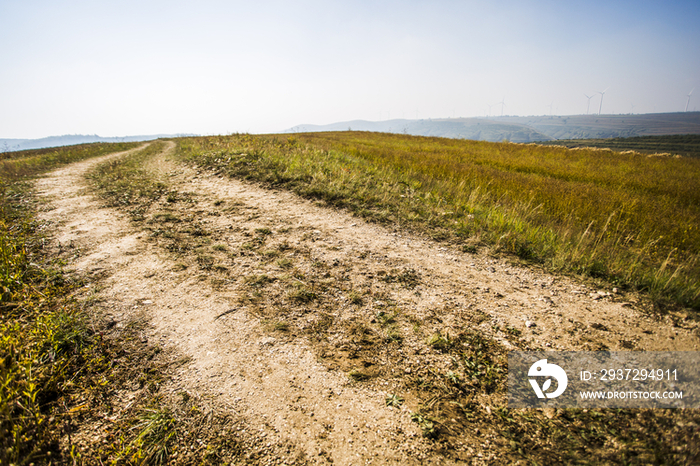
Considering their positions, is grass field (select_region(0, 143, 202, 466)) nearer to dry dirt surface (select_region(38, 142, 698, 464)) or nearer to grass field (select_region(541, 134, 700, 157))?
dry dirt surface (select_region(38, 142, 698, 464))

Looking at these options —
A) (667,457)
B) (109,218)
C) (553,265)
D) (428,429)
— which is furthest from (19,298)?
(553,265)

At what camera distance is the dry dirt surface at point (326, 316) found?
2.18m

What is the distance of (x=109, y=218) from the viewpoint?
650 cm

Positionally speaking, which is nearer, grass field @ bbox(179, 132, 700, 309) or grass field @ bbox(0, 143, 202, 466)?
grass field @ bbox(0, 143, 202, 466)

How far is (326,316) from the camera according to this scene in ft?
11.1

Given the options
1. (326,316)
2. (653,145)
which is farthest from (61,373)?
(653,145)

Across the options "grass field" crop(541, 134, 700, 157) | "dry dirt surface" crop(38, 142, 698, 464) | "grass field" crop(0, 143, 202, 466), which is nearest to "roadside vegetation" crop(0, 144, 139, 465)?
"grass field" crop(0, 143, 202, 466)

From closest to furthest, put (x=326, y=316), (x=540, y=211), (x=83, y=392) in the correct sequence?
1. (x=83, y=392)
2. (x=326, y=316)
3. (x=540, y=211)

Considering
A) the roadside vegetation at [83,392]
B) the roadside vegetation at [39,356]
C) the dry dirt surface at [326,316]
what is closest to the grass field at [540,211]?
the dry dirt surface at [326,316]

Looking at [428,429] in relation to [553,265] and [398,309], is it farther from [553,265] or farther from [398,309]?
[553,265]

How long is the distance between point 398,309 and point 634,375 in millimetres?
2237

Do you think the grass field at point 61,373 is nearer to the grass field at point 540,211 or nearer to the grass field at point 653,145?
the grass field at point 540,211

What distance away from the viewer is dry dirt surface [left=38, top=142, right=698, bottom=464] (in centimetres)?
218

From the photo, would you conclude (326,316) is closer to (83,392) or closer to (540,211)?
(83,392)
